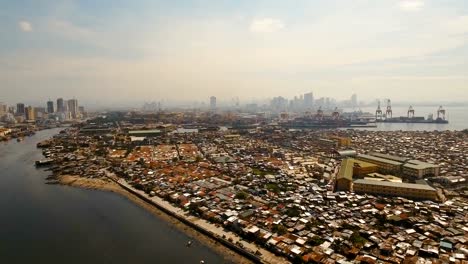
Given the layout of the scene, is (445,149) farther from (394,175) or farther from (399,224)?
(399,224)

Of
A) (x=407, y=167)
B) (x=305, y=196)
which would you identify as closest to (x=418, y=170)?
(x=407, y=167)

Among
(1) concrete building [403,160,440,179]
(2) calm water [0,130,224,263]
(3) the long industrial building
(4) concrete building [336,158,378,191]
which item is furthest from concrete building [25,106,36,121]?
(1) concrete building [403,160,440,179]

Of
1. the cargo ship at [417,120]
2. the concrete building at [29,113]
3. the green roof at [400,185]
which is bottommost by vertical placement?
the green roof at [400,185]

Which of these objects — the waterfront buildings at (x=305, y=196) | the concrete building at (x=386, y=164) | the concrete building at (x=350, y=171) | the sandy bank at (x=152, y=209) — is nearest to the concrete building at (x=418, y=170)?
the concrete building at (x=386, y=164)

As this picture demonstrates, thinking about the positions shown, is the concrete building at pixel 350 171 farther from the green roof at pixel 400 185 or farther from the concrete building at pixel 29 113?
the concrete building at pixel 29 113

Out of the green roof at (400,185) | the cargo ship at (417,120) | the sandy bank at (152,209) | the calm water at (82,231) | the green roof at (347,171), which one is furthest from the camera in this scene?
the cargo ship at (417,120)

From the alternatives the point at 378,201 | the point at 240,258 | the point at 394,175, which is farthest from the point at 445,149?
the point at 240,258

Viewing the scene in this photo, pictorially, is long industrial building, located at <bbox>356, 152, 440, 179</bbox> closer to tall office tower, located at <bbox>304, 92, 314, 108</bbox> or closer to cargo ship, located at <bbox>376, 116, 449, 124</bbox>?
cargo ship, located at <bbox>376, 116, 449, 124</bbox>
